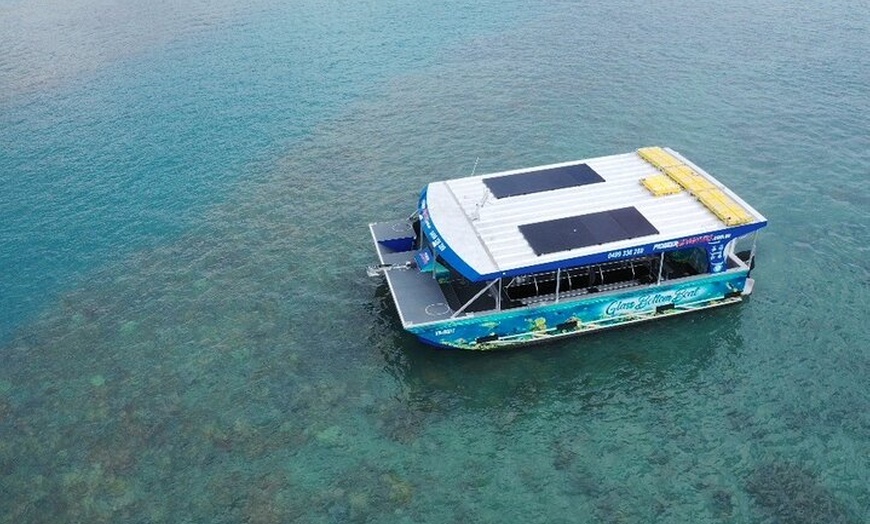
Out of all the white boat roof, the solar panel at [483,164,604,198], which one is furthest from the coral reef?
the solar panel at [483,164,604,198]

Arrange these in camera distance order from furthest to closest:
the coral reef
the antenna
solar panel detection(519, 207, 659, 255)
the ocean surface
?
the antenna → solar panel detection(519, 207, 659, 255) → the ocean surface → the coral reef

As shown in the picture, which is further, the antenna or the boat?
the antenna

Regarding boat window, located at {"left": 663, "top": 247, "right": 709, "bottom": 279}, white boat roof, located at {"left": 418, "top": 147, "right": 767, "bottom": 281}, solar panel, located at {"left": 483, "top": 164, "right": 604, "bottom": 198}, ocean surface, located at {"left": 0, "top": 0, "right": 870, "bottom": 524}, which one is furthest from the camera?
solar panel, located at {"left": 483, "top": 164, "right": 604, "bottom": 198}

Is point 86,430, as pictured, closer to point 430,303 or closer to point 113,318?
point 113,318

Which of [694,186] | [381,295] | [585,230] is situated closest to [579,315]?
[585,230]

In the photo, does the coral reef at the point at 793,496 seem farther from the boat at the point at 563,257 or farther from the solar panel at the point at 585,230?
the solar panel at the point at 585,230

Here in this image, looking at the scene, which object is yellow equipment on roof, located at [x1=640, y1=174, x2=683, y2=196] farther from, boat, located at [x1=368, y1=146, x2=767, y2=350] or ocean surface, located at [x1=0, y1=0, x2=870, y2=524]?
ocean surface, located at [x1=0, y1=0, x2=870, y2=524]

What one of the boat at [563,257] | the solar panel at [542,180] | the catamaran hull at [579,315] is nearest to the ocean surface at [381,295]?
the catamaran hull at [579,315]
